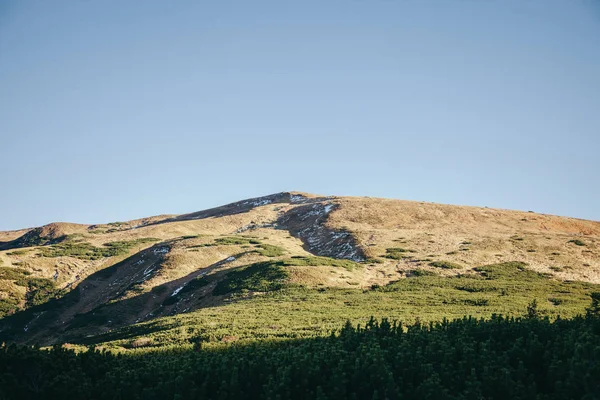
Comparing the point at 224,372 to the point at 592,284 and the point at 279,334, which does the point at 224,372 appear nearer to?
the point at 279,334

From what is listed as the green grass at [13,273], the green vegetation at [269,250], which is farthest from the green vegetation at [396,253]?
the green grass at [13,273]

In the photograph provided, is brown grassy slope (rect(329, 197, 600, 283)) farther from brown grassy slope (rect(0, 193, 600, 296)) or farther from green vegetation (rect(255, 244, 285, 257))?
green vegetation (rect(255, 244, 285, 257))

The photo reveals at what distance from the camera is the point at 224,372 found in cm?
2338

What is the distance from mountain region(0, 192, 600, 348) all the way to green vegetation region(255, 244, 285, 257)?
0.34m

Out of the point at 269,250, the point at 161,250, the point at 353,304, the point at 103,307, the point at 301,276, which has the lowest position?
the point at 103,307

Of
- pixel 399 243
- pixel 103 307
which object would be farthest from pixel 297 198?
pixel 103 307

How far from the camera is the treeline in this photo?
20.3 m

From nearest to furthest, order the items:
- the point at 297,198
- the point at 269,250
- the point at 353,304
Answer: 1. the point at 353,304
2. the point at 269,250
3. the point at 297,198

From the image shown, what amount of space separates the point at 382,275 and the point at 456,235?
1023 inches

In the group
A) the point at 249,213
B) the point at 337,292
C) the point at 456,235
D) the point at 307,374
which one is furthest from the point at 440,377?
the point at 249,213

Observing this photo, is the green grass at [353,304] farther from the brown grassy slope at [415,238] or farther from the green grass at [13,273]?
the green grass at [13,273]

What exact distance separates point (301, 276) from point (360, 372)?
39.1 metres

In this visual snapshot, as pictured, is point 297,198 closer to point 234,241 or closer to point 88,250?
point 234,241

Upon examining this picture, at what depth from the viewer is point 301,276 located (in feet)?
201
